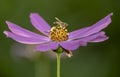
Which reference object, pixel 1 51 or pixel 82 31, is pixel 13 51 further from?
pixel 82 31

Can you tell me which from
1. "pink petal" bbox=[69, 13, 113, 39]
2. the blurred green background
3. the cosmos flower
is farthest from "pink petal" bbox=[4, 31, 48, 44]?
the blurred green background

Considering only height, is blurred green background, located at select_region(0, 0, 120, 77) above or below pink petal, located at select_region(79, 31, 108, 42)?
above

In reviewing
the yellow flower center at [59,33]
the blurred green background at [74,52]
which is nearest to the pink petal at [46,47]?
the yellow flower center at [59,33]

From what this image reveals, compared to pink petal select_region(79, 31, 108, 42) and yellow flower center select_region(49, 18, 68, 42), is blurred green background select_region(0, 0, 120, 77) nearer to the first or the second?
yellow flower center select_region(49, 18, 68, 42)

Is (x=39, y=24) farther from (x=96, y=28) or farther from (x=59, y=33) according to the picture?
(x=96, y=28)

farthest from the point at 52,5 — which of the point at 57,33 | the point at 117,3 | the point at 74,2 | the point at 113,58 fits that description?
the point at 57,33

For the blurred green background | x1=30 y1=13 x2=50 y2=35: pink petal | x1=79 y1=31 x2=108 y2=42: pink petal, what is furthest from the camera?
the blurred green background
